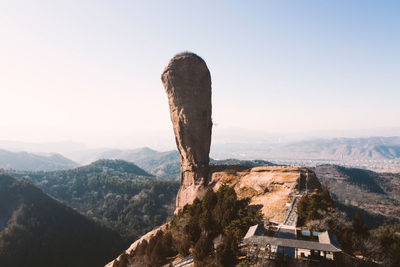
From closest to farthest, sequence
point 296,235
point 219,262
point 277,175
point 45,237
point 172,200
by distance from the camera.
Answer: point 219,262 → point 296,235 → point 277,175 → point 45,237 → point 172,200

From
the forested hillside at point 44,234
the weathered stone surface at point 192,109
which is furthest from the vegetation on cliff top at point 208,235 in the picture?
the forested hillside at point 44,234

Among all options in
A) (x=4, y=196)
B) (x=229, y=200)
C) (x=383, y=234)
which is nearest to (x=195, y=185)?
(x=229, y=200)

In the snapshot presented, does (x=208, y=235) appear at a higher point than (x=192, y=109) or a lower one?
lower

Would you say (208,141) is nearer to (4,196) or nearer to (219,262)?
(219,262)

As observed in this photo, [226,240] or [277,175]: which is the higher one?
[277,175]

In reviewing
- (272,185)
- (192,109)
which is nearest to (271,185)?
(272,185)

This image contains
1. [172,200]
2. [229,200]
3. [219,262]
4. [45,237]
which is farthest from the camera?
[172,200]

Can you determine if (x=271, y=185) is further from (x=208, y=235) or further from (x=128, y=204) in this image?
(x=128, y=204)

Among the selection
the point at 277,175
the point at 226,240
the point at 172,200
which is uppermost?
the point at 277,175
